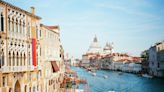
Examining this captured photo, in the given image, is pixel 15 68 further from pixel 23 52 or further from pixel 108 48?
pixel 108 48

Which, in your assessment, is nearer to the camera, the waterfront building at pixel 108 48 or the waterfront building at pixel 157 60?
the waterfront building at pixel 157 60

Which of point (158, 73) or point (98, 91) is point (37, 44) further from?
point (158, 73)

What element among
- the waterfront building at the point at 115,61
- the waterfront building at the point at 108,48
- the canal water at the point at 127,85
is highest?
the waterfront building at the point at 108,48

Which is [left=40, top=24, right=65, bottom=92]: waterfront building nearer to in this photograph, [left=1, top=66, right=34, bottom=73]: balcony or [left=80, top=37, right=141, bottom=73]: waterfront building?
[left=1, top=66, right=34, bottom=73]: balcony

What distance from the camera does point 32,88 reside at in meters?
25.3

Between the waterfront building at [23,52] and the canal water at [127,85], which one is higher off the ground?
the waterfront building at [23,52]

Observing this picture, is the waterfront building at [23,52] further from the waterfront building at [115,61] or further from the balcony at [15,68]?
the waterfront building at [115,61]

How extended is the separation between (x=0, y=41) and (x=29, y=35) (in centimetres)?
515

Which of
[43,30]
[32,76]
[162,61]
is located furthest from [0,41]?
[162,61]

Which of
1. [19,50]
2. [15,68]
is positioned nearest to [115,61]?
[19,50]

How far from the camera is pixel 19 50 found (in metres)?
23.1

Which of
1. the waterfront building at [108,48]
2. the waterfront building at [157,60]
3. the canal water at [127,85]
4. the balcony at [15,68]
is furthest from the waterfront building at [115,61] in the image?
the balcony at [15,68]

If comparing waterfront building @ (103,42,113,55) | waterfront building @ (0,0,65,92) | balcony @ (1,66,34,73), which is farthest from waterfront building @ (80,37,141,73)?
balcony @ (1,66,34,73)

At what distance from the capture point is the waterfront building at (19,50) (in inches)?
811
